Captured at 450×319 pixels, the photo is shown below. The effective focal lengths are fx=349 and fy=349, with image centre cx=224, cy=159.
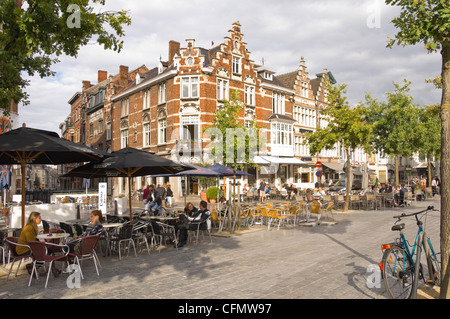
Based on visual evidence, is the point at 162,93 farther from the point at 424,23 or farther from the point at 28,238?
the point at 424,23

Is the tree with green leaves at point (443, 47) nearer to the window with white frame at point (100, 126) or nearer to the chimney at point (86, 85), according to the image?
the window with white frame at point (100, 126)

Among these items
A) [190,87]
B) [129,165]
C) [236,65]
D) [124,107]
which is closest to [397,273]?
[129,165]

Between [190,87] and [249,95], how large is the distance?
6329mm

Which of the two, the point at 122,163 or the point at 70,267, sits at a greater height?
the point at 122,163

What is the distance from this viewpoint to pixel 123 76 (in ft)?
134

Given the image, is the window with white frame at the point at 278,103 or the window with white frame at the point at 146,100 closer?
the window with white frame at the point at 146,100

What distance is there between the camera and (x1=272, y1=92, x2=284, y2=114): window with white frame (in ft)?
119

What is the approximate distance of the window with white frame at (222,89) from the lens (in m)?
30.8

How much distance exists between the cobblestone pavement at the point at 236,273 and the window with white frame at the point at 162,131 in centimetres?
2196

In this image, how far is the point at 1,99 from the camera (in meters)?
7.32

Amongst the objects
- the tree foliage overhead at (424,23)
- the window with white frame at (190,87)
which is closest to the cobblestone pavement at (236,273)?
the tree foliage overhead at (424,23)
